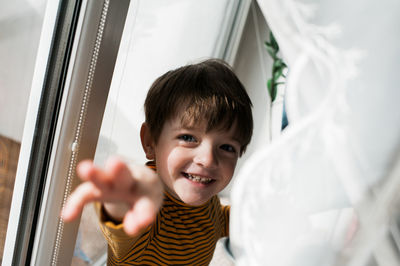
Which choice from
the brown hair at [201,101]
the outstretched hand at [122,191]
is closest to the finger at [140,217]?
the outstretched hand at [122,191]

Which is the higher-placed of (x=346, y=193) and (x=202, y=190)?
(x=346, y=193)

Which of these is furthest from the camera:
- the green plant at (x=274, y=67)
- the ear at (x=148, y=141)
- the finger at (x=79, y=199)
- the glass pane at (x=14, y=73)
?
the green plant at (x=274, y=67)

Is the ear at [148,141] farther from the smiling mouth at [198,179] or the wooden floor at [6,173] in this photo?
the wooden floor at [6,173]

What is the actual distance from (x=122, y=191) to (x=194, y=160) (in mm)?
275

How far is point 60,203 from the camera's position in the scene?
0.67m

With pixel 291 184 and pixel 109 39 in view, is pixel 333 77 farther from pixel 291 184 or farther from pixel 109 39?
pixel 109 39

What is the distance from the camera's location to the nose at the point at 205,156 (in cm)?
56

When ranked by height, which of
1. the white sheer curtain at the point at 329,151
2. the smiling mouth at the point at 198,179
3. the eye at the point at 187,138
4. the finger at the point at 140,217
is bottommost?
the smiling mouth at the point at 198,179

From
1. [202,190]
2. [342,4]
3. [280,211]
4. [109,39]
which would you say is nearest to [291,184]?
[280,211]

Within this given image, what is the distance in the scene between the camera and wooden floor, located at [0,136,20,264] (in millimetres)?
621

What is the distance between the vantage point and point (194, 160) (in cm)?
57

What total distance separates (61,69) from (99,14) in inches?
5.0

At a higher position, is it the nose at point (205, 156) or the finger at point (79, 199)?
the finger at point (79, 199)

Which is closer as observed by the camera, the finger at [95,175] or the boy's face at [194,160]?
the finger at [95,175]
